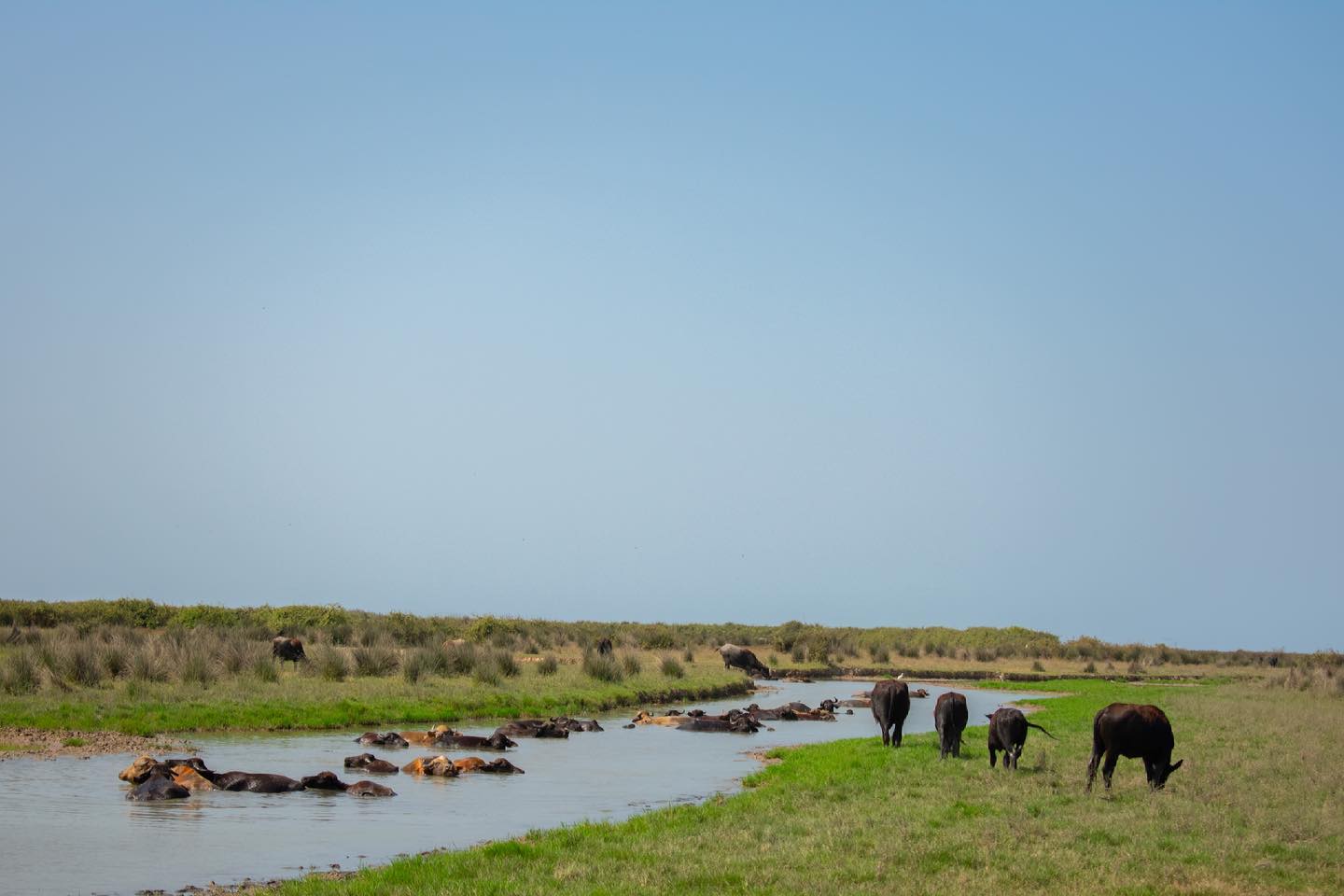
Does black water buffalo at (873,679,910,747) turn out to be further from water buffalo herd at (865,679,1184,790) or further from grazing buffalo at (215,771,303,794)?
grazing buffalo at (215,771,303,794)

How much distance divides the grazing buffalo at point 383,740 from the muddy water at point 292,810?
282 millimetres

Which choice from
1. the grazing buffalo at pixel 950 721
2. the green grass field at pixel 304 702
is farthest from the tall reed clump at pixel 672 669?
the grazing buffalo at pixel 950 721

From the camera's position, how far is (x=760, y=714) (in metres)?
34.9

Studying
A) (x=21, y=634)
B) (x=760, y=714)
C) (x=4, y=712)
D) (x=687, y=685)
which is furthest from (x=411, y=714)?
(x=21, y=634)

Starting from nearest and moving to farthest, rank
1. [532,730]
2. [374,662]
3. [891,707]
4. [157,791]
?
[157,791] < [891,707] < [532,730] < [374,662]

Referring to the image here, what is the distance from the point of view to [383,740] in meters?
23.9

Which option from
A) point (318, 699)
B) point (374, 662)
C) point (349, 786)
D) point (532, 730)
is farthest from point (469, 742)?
point (374, 662)

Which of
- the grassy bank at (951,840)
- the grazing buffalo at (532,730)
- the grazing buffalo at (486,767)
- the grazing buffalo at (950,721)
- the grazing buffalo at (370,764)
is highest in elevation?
the grazing buffalo at (950,721)

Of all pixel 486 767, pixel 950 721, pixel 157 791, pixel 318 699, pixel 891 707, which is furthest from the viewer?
pixel 318 699

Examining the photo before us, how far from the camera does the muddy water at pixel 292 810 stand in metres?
12.6

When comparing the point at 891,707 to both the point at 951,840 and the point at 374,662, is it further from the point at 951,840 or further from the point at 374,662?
the point at 374,662

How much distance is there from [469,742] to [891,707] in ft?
28.9

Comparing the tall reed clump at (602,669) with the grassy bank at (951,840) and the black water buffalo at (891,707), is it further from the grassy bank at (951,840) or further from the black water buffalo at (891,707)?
the grassy bank at (951,840)

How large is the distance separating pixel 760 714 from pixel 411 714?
11183mm
